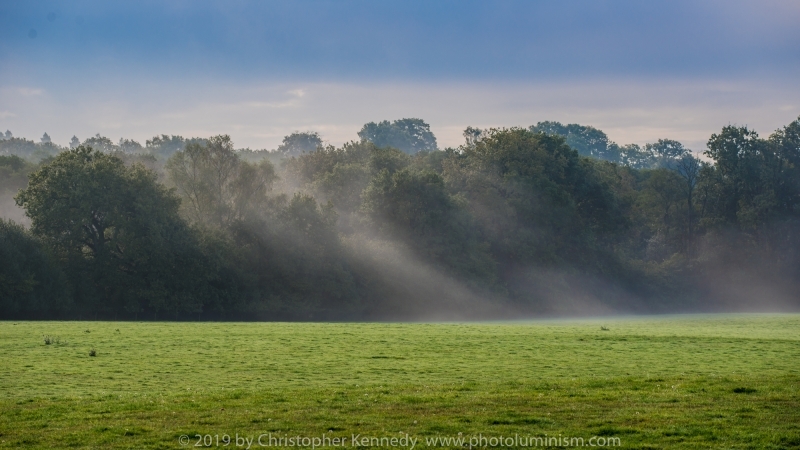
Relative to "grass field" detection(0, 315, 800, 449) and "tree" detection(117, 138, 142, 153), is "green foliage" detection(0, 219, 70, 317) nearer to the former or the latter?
"grass field" detection(0, 315, 800, 449)

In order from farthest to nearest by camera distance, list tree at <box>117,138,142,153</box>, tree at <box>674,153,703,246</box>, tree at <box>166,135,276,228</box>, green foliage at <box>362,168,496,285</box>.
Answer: tree at <box>117,138,142,153</box>
tree at <box>674,153,703,246</box>
green foliage at <box>362,168,496,285</box>
tree at <box>166,135,276,228</box>

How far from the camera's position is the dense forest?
6875 cm

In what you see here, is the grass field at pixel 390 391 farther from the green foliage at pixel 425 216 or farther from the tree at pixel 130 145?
the tree at pixel 130 145

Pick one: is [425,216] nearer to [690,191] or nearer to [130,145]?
[690,191]

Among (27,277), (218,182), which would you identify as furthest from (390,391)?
(218,182)

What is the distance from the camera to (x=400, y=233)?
8756 centimetres

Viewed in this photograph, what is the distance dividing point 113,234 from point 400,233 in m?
29.7

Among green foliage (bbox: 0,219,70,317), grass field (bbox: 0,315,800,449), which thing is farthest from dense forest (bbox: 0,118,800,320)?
grass field (bbox: 0,315,800,449)

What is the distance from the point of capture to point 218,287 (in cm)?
7394

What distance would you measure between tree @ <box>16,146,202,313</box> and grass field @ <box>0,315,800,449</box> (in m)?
36.4

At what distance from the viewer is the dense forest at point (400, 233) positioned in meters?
68.8

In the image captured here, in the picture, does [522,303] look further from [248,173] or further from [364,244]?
[248,173]

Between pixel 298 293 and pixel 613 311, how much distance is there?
40.5m

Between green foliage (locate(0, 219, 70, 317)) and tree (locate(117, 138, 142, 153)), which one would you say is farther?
tree (locate(117, 138, 142, 153))
